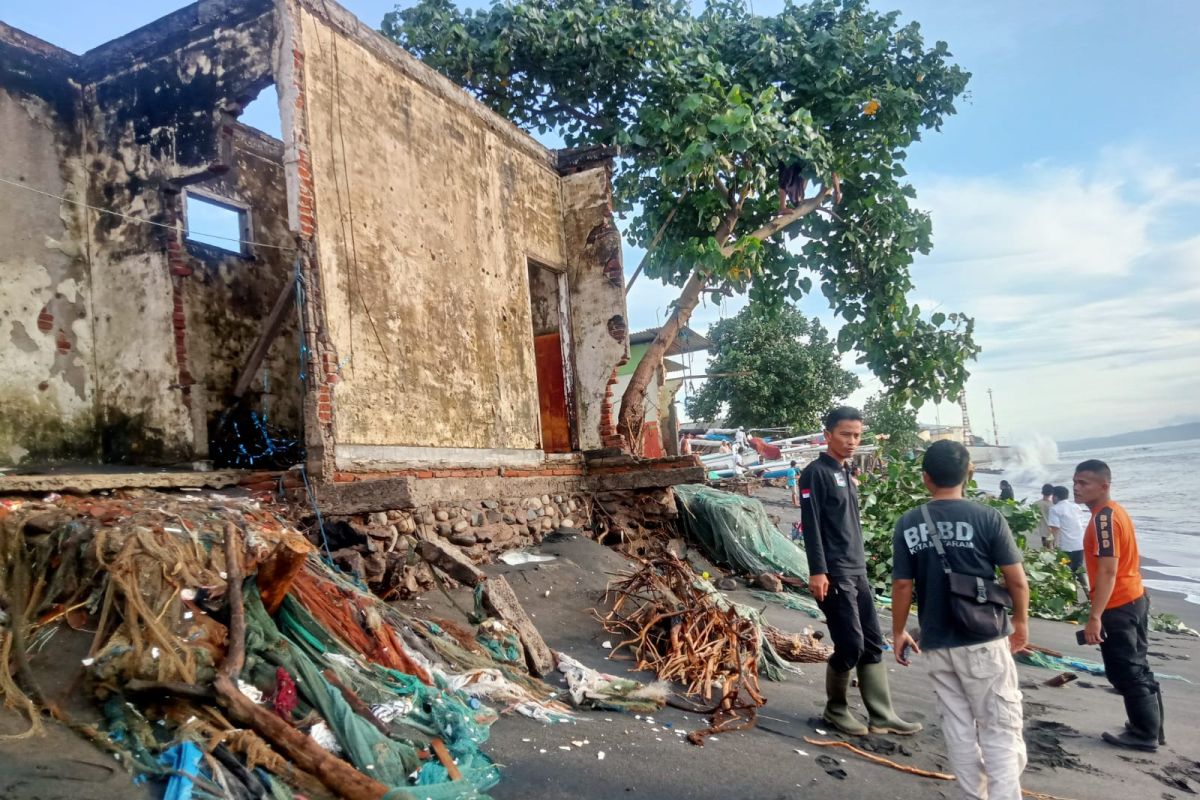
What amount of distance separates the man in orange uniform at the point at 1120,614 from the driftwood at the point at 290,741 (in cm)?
→ 398

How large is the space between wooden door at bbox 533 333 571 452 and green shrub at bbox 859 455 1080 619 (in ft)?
13.2

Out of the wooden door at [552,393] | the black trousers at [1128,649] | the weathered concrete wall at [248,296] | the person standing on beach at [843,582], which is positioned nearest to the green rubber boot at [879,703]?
the person standing on beach at [843,582]

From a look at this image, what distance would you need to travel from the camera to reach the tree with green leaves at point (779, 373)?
25.6 meters

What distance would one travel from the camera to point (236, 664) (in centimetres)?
375

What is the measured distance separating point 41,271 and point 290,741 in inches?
242

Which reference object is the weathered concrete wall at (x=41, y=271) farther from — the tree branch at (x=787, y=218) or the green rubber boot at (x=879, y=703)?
the tree branch at (x=787, y=218)

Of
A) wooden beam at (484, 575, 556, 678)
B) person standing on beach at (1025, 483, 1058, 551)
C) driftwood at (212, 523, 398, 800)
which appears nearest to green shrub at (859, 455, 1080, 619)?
person standing on beach at (1025, 483, 1058, 551)

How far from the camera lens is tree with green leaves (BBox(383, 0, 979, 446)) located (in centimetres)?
1096

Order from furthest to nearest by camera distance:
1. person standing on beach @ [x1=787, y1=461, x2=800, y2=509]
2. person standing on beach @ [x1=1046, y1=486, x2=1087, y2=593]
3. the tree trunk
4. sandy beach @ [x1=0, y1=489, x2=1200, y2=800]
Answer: person standing on beach @ [x1=787, y1=461, x2=800, y2=509], the tree trunk, person standing on beach @ [x1=1046, y1=486, x2=1087, y2=593], sandy beach @ [x1=0, y1=489, x2=1200, y2=800]

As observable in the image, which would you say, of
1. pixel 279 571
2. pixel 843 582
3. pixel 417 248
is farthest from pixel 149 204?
pixel 843 582

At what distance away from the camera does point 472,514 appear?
789cm

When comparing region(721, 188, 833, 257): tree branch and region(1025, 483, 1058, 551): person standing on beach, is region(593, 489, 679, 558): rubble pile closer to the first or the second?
region(721, 188, 833, 257): tree branch

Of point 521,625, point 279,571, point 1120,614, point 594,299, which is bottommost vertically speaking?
point 1120,614

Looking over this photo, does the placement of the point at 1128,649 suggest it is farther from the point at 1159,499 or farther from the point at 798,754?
the point at 1159,499
